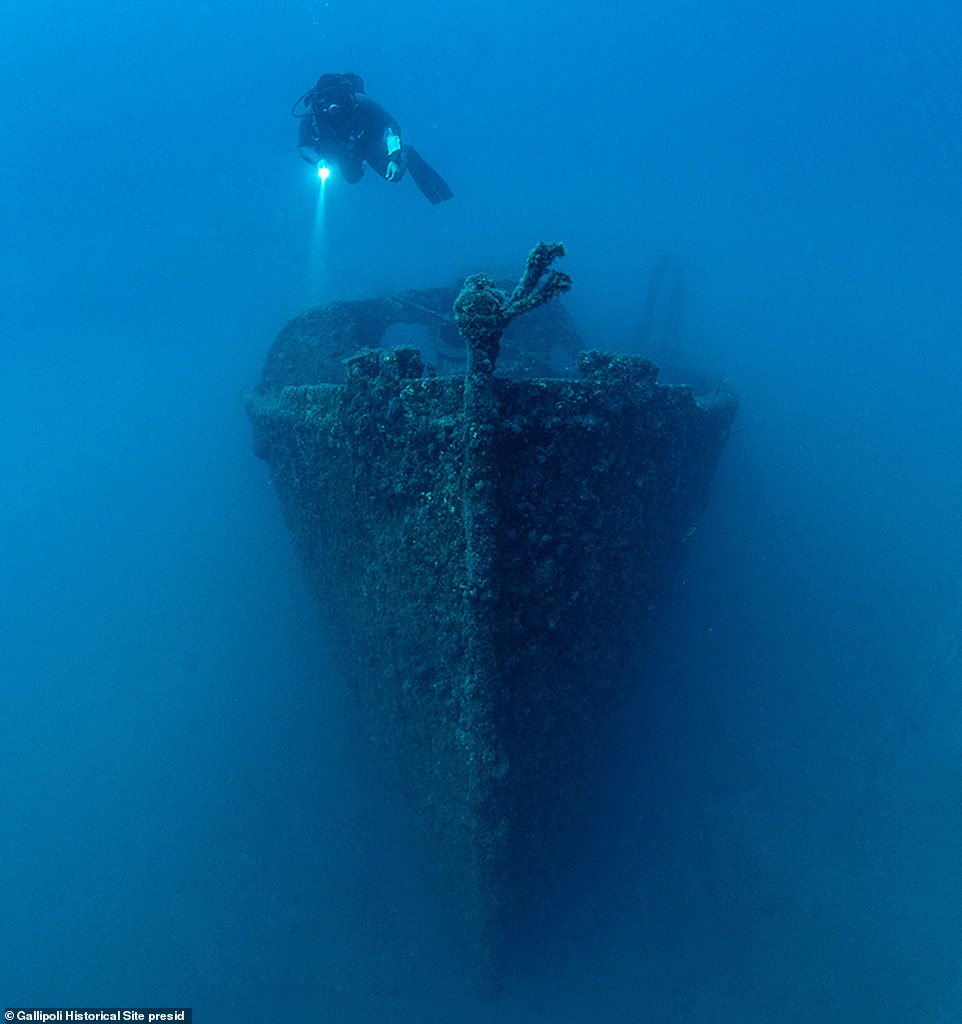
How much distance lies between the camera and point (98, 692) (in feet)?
27.9

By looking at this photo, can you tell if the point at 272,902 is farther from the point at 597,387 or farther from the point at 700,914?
the point at 597,387

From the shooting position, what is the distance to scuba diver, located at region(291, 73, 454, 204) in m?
8.30

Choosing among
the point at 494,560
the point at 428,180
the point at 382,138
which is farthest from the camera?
the point at 428,180

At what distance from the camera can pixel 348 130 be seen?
8.50 meters

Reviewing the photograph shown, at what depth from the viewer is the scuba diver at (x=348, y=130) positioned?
27.2ft

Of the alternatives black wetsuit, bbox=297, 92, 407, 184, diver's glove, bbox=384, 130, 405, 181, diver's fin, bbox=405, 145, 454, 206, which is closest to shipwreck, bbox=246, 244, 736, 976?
diver's glove, bbox=384, 130, 405, 181

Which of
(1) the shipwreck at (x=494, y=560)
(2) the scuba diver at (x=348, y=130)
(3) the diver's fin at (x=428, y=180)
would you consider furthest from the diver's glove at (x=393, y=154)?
(1) the shipwreck at (x=494, y=560)

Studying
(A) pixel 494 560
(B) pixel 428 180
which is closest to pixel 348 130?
(B) pixel 428 180

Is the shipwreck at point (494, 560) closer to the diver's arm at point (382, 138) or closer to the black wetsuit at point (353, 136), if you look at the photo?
the diver's arm at point (382, 138)

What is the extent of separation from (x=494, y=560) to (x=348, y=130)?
25.8 feet

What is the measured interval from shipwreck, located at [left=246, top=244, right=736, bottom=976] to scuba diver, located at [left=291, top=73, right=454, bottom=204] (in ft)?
18.9

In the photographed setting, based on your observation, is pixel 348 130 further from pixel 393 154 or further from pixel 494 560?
pixel 494 560

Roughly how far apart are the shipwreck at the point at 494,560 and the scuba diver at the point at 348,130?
18.9ft

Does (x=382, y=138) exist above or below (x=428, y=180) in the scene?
above
